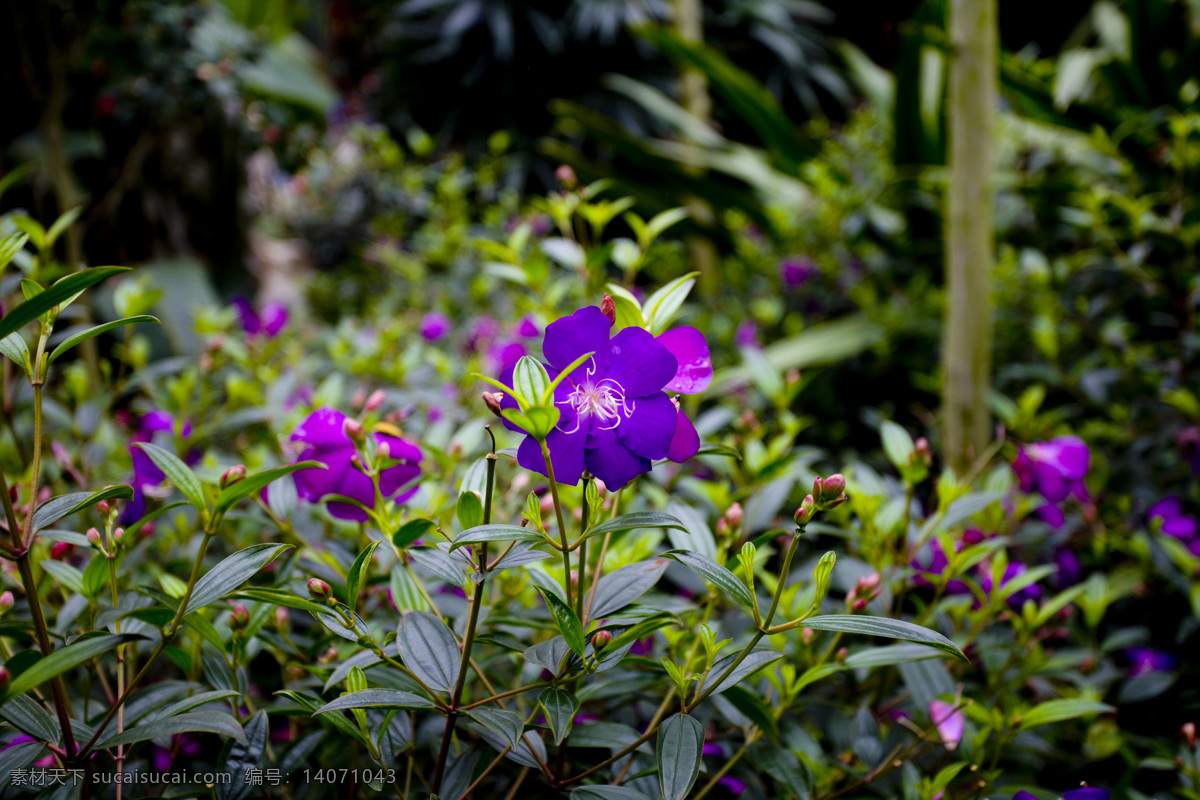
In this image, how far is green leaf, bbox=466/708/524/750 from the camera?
0.37 meters

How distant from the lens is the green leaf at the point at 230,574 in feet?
1.29

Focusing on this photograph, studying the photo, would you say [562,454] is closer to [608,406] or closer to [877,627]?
[608,406]

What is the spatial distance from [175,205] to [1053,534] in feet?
8.84

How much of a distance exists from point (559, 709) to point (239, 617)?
24 cm

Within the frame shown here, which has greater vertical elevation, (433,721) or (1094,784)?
(433,721)

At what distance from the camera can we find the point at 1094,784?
26.4 inches

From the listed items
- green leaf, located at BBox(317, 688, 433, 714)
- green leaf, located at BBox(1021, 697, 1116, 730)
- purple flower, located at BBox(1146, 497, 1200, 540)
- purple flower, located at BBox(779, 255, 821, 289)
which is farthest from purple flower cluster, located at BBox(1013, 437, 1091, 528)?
purple flower, located at BBox(779, 255, 821, 289)

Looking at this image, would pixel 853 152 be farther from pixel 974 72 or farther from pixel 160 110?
pixel 160 110

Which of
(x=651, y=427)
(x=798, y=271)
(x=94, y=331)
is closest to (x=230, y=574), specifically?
(x=94, y=331)

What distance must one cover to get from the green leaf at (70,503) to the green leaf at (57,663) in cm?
9

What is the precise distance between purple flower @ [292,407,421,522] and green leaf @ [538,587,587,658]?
8.4 inches

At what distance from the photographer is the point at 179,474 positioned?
0.43m

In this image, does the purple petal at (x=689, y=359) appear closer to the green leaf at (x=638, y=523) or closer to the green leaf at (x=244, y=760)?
the green leaf at (x=638, y=523)

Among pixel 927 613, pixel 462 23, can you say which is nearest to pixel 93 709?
pixel 927 613
